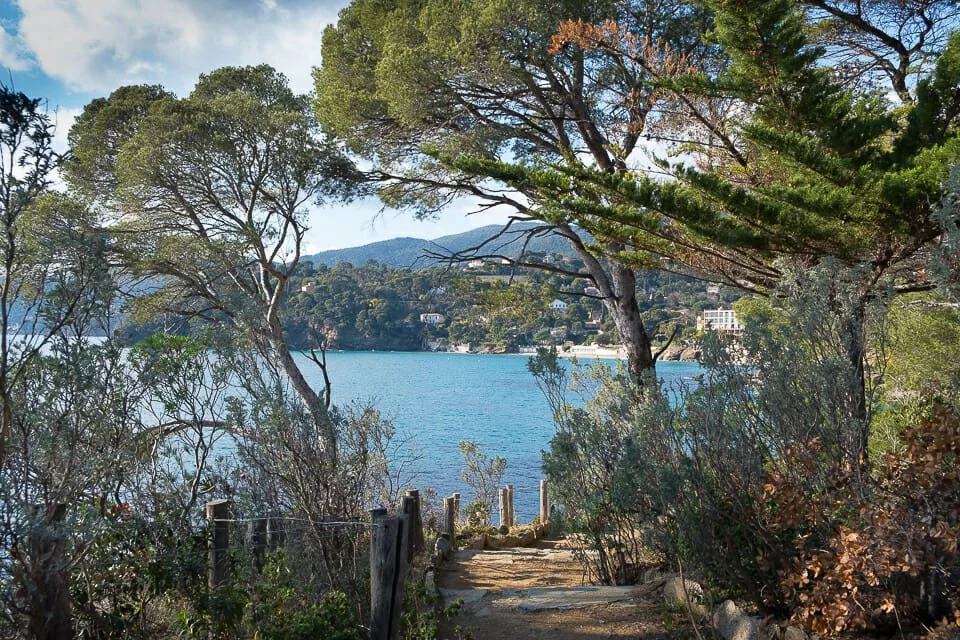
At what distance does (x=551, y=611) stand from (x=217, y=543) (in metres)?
1.86

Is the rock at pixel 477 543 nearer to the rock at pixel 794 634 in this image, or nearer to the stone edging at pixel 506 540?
the stone edging at pixel 506 540

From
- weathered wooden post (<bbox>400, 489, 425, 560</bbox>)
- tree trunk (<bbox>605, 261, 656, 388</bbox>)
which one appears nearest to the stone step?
weathered wooden post (<bbox>400, 489, 425, 560</bbox>)

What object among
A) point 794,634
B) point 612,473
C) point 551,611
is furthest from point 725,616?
point 612,473

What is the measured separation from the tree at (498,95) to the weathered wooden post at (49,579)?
465cm

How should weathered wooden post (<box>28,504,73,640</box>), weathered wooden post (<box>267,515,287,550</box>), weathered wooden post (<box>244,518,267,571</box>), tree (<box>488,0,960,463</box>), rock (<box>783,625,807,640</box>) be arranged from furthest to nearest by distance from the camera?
tree (<box>488,0,960,463</box>)
weathered wooden post (<box>267,515,287,550</box>)
weathered wooden post (<box>244,518,267,571</box>)
rock (<box>783,625,807,640</box>)
weathered wooden post (<box>28,504,73,640</box>)

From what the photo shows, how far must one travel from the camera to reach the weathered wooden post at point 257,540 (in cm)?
386

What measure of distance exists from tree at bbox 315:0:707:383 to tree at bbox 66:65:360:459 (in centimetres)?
146

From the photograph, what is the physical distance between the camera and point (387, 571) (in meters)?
3.07

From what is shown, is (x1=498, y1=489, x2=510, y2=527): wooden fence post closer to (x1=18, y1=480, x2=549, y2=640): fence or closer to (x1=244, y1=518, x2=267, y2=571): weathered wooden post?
(x1=244, y1=518, x2=267, y2=571): weathered wooden post

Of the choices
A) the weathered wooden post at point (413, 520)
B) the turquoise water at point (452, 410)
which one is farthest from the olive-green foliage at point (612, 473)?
the weathered wooden post at point (413, 520)

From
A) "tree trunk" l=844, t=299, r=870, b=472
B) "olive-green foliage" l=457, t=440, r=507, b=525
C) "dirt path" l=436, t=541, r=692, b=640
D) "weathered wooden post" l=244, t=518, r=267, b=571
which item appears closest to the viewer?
"tree trunk" l=844, t=299, r=870, b=472

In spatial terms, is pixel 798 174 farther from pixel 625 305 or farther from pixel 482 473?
pixel 482 473

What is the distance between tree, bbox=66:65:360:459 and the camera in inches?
417

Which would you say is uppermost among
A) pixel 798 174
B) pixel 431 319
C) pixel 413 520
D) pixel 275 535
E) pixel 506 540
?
pixel 798 174
